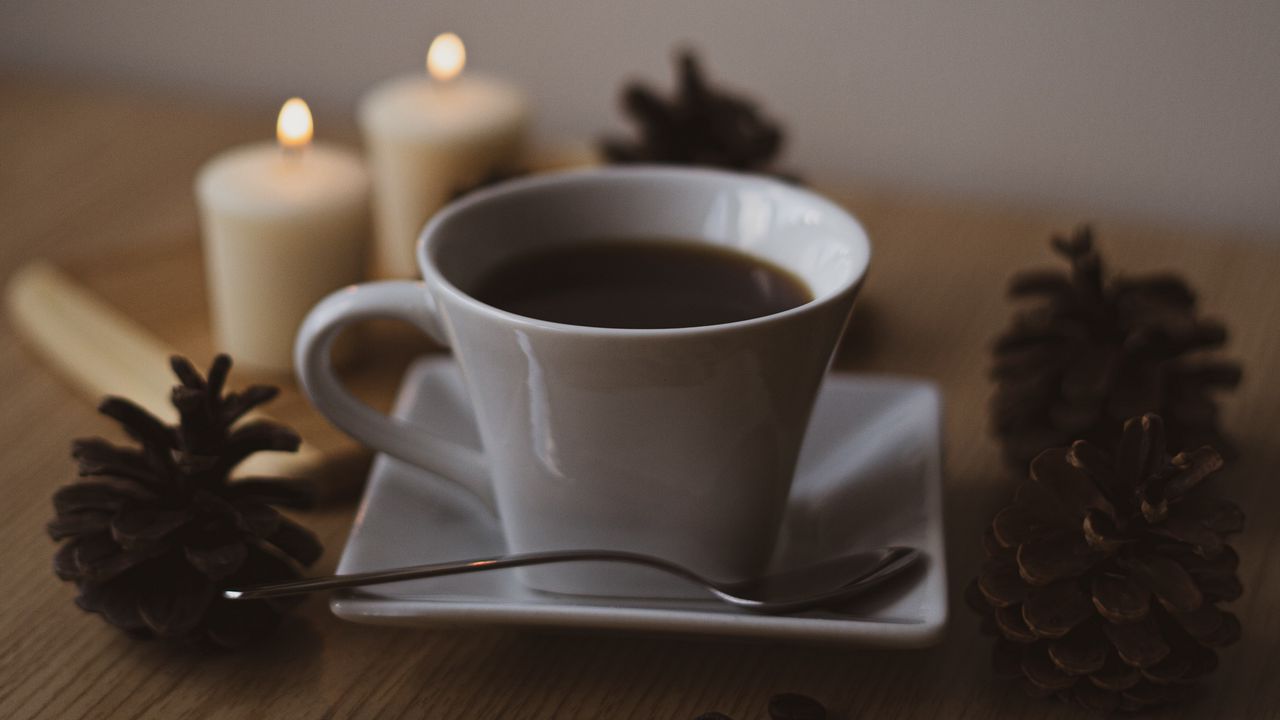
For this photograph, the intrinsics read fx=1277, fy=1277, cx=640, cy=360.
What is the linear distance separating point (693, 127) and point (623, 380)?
0.43 metres

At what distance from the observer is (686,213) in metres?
0.67

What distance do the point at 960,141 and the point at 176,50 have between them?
87 centimetres

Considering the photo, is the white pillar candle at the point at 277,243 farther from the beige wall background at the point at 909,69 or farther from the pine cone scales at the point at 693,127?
the beige wall background at the point at 909,69

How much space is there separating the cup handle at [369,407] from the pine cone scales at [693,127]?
13.2 inches

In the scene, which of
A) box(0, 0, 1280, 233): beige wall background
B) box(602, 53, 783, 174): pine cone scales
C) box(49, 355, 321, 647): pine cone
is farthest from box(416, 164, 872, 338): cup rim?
box(0, 0, 1280, 233): beige wall background

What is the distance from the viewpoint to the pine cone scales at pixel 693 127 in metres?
0.89

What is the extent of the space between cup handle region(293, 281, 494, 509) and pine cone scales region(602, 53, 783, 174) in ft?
1.10

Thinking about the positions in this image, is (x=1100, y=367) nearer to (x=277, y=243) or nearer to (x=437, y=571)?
(x=437, y=571)

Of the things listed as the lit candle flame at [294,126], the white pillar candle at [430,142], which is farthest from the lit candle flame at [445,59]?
the lit candle flame at [294,126]

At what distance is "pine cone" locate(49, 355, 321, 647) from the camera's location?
0.54 m

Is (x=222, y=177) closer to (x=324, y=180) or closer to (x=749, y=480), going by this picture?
(x=324, y=180)

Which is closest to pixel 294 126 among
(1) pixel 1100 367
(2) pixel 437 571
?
(2) pixel 437 571

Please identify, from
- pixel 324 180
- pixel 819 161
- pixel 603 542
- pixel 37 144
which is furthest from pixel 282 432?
pixel 819 161

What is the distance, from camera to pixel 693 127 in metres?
0.90
